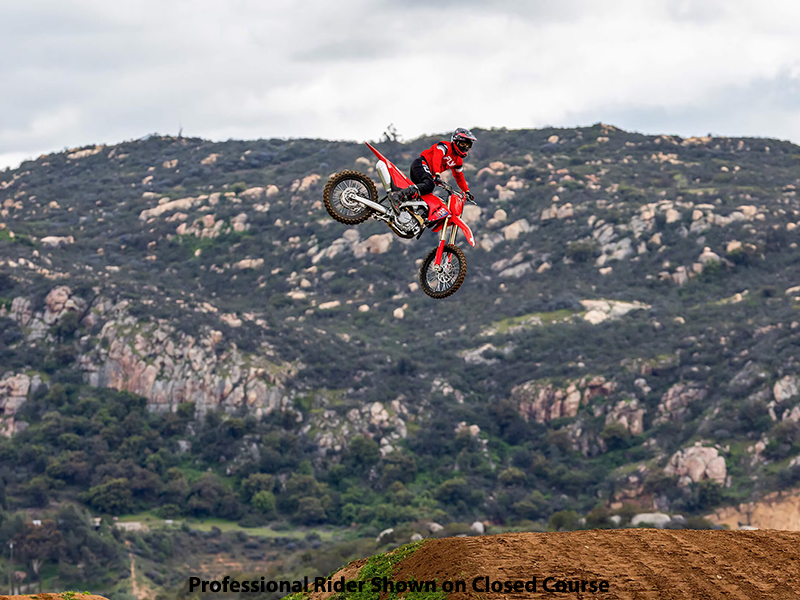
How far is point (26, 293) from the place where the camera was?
445 ft

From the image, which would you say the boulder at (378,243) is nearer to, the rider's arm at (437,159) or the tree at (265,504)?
the tree at (265,504)

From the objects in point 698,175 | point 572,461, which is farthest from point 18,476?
point 698,175

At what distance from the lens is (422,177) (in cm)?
2520

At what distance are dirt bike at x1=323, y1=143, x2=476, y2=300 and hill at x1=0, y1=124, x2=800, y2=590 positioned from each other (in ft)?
176

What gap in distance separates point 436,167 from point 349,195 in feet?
8.40

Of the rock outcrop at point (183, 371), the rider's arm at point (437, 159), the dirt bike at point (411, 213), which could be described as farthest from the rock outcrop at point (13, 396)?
the rider's arm at point (437, 159)

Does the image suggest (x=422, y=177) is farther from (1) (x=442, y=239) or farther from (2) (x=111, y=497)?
(2) (x=111, y=497)

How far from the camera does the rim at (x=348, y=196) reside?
81.5 feet

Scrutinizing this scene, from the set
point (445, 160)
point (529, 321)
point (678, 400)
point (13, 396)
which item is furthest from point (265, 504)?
point (445, 160)

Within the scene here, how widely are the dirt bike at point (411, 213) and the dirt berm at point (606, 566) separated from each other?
731cm

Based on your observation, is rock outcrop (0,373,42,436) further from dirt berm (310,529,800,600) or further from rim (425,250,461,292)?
rim (425,250,461,292)

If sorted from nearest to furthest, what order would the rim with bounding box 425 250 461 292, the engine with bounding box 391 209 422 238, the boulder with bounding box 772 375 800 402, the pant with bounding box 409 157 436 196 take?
the engine with bounding box 391 209 422 238 → the pant with bounding box 409 157 436 196 → the rim with bounding box 425 250 461 292 → the boulder with bounding box 772 375 800 402

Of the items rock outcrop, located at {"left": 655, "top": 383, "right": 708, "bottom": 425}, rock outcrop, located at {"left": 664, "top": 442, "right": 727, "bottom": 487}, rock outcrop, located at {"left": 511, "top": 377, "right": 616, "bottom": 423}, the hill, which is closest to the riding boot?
the hill

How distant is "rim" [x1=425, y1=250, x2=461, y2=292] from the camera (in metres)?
25.3
